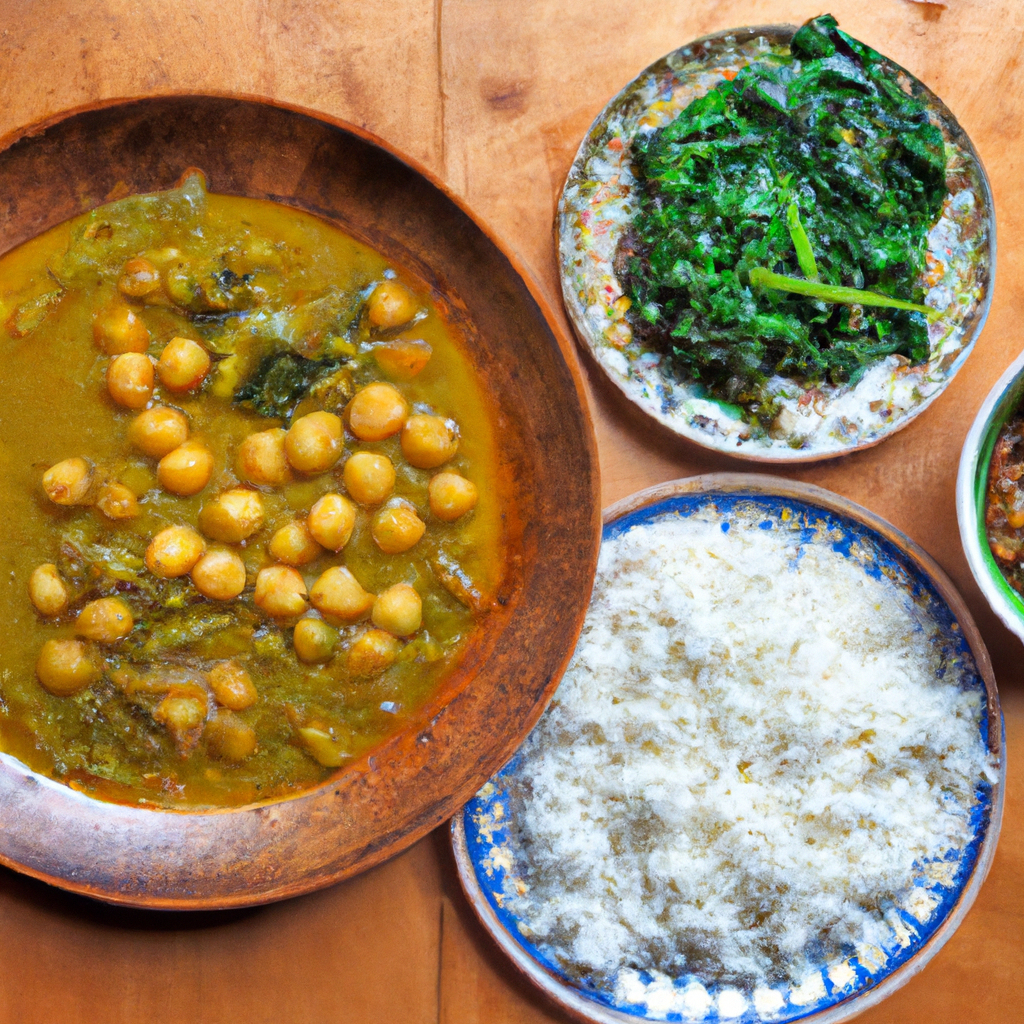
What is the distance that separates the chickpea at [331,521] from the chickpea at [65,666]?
0.62 meters

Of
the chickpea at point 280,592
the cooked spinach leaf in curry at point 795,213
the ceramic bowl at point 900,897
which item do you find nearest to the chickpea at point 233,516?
the chickpea at point 280,592

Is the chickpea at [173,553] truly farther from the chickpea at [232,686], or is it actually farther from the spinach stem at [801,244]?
the spinach stem at [801,244]

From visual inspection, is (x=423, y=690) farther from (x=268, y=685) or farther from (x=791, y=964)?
(x=791, y=964)

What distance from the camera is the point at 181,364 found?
5.92 feet

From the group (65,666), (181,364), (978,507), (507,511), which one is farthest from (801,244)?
(65,666)

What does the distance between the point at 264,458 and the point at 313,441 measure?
0.13m

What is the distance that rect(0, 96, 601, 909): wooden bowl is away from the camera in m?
1.79

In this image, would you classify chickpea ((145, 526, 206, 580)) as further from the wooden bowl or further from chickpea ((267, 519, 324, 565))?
the wooden bowl

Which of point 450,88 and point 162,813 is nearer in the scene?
point 162,813

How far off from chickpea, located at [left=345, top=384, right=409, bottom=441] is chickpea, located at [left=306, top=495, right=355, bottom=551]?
0.18m

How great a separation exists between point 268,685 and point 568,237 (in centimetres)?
143

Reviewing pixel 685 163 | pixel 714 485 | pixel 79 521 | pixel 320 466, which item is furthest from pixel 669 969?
pixel 685 163

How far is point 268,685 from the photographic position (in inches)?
74.9

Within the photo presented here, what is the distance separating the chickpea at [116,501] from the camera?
182cm
